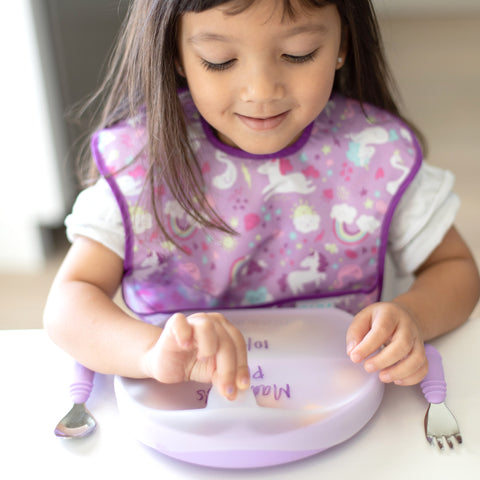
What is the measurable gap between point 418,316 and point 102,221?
1.20 feet

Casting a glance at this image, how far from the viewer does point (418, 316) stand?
26.8 inches

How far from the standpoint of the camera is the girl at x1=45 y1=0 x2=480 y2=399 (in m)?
0.62

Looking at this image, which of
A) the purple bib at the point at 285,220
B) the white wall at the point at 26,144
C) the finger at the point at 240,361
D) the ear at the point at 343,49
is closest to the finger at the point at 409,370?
the finger at the point at 240,361

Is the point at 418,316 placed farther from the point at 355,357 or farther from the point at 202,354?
the point at 202,354

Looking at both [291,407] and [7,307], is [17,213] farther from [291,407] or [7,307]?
[291,407]

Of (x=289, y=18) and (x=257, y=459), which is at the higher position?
(x=289, y=18)

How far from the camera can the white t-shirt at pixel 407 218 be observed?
0.75 meters

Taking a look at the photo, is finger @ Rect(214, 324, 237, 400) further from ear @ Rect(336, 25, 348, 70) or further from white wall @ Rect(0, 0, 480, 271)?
white wall @ Rect(0, 0, 480, 271)

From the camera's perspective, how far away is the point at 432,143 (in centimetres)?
247

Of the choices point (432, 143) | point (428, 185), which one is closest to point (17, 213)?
point (428, 185)

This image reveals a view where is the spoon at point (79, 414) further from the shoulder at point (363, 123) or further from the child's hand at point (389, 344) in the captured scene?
the shoulder at point (363, 123)

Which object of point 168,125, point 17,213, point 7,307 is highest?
point 168,125

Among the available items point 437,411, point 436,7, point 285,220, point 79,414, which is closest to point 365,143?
point 285,220

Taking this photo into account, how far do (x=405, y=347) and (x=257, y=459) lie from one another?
0.17 metres
